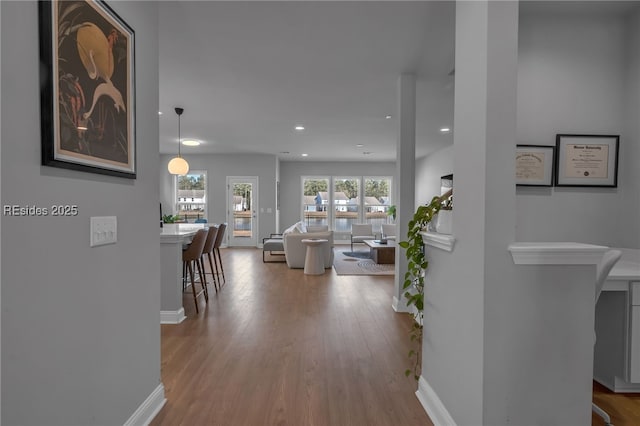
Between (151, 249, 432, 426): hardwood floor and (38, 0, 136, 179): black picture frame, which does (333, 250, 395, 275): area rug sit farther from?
(38, 0, 136, 179): black picture frame

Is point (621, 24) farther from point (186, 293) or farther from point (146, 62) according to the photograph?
point (186, 293)

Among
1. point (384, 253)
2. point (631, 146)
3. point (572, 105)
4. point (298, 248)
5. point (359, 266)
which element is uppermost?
point (572, 105)

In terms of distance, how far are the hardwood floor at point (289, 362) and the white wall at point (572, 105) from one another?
1547mm

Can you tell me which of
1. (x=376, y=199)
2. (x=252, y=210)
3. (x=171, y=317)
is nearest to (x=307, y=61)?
(x=171, y=317)

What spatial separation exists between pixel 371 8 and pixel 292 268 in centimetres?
490

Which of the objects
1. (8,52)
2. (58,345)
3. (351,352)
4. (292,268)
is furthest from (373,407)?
(292,268)

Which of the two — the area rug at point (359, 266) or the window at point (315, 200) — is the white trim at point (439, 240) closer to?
the area rug at point (359, 266)

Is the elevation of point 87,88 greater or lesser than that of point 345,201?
greater

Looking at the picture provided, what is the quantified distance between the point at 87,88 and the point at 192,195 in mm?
8842

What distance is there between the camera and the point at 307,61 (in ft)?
11.2

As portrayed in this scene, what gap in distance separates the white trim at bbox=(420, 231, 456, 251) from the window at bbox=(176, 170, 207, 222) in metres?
8.66

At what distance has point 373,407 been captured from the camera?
2.00 metres

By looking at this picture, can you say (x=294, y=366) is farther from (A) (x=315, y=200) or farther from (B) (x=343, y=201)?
(B) (x=343, y=201)

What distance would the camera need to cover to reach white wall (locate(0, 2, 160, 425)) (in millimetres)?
1030
